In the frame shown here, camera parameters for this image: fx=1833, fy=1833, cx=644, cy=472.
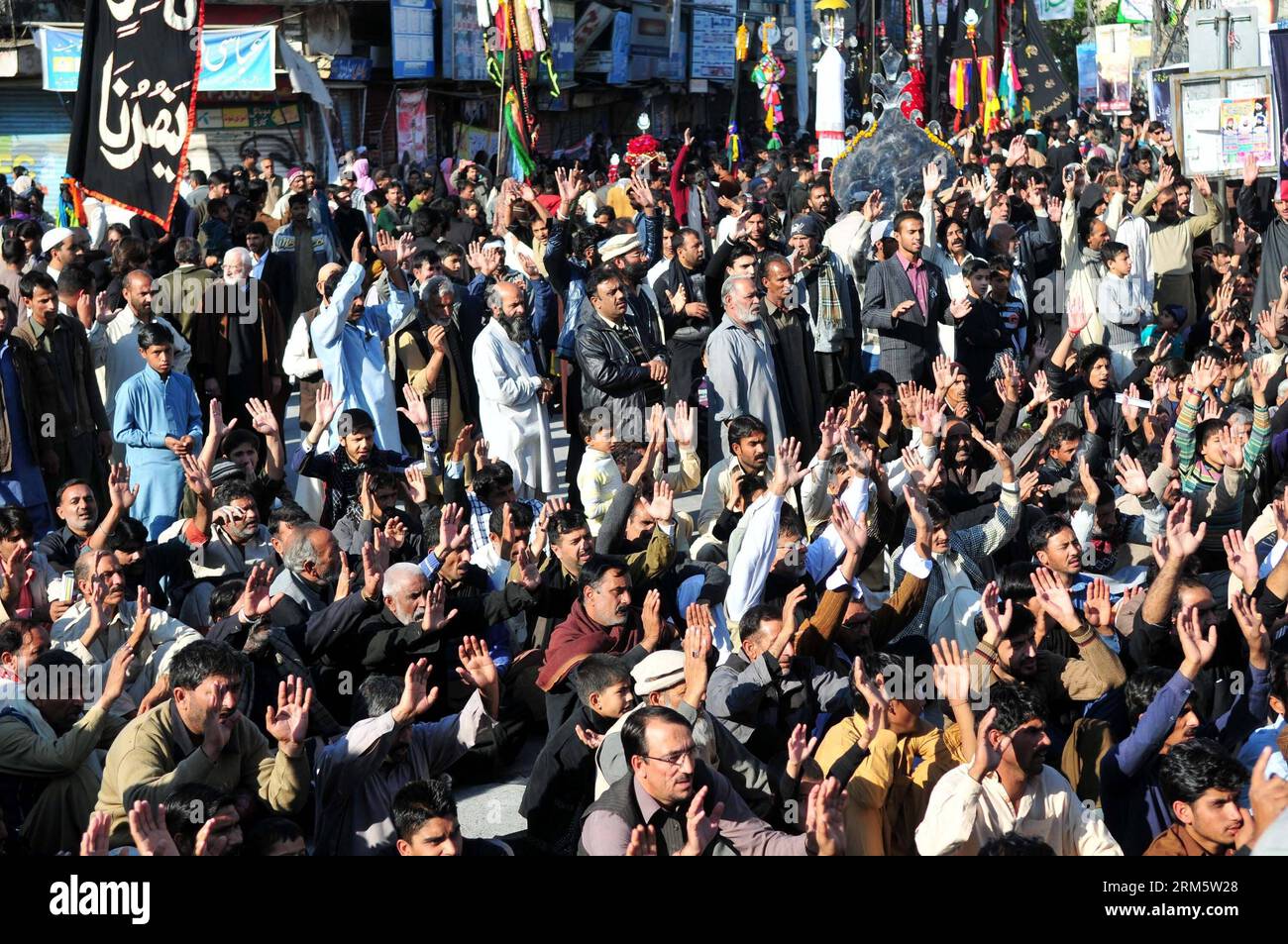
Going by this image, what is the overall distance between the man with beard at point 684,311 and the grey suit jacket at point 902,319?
916mm

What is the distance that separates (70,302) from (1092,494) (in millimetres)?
5150

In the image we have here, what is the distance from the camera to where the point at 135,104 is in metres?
8.60

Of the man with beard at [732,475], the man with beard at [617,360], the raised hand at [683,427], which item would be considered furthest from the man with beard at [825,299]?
the man with beard at [732,475]

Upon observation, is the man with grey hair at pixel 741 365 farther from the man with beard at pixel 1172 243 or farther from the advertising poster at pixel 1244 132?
the advertising poster at pixel 1244 132

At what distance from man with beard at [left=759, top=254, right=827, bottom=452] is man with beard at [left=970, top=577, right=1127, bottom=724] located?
A: 3.32m

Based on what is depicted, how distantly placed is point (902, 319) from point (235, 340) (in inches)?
147

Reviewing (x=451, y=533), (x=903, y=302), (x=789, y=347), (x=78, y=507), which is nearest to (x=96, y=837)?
(x=451, y=533)

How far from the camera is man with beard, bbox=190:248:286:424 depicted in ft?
32.3

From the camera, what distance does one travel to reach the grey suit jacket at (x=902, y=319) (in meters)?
10.4

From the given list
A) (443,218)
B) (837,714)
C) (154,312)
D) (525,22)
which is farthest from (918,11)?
(837,714)

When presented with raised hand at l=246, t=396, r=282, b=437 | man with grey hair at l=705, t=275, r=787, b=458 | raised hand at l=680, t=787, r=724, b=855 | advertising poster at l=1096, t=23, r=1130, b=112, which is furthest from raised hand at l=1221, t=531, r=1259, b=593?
advertising poster at l=1096, t=23, r=1130, b=112

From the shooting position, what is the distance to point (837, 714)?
5973mm

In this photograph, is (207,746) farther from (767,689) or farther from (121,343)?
(121,343)

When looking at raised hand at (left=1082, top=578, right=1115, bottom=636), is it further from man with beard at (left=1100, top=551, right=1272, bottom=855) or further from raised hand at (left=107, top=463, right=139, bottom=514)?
raised hand at (left=107, top=463, right=139, bottom=514)
